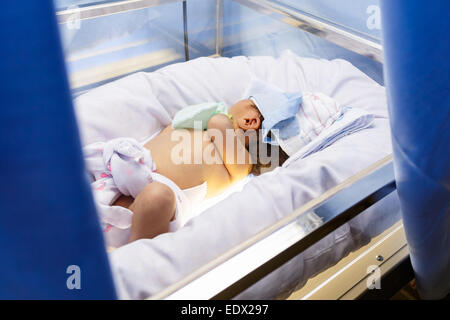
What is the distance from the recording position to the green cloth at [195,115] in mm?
1123

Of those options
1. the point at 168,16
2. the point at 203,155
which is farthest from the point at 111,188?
the point at 168,16

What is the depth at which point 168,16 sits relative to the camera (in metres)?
1.64

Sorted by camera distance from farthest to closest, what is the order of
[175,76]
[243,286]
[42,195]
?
1. [175,76]
2. [243,286]
3. [42,195]

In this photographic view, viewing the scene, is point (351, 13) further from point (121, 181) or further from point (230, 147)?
point (121, 181)

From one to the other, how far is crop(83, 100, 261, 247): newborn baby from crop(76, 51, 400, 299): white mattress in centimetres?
11

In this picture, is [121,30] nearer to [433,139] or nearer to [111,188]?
[111,188]

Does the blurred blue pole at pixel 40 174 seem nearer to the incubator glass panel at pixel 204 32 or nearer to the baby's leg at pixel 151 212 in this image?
the baby's leg at pixel 151 212

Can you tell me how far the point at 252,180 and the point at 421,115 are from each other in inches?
15.7

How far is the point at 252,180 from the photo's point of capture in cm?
88

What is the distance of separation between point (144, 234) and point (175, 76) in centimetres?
65

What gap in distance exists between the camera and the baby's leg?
82cm

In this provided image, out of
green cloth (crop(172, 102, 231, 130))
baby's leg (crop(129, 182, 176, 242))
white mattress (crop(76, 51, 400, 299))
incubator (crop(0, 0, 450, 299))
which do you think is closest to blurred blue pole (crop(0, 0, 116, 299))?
incubator (crop(0, 0, 450, 299))

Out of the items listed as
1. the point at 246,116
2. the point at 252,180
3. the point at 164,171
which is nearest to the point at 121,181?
the point at 164,171

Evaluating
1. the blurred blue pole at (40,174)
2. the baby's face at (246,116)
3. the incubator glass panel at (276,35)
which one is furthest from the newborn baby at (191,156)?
the blurred blue pole at (40,174)
